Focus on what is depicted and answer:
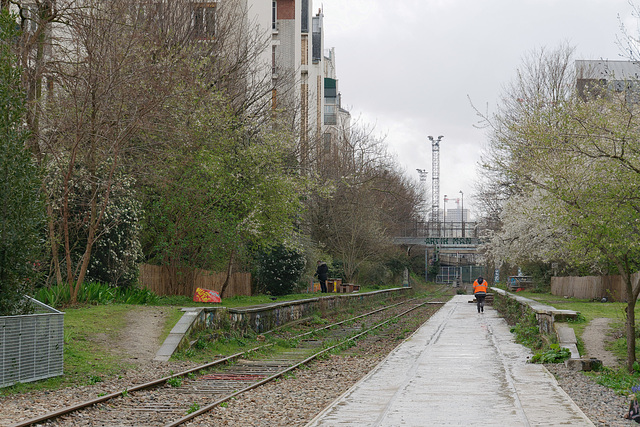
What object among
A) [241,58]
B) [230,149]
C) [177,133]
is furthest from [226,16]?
[177,133]

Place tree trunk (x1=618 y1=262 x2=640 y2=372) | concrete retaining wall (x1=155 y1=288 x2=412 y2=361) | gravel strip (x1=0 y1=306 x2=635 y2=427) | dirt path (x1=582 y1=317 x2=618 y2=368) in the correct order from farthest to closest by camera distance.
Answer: dirt path (x1=582 y1=317 x2=618 y2=368), concrete retaining wall (x1=155 y1=288 x2=412 y2=361), tree trunk (x1=618 y1=262 x2=640 y2=372), gravel strip (x1=0 y1=306 x2=635 y2=427)

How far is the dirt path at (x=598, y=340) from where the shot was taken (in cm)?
1658

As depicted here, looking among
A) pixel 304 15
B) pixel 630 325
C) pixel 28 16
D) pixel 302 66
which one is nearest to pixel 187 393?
pixel 630 325

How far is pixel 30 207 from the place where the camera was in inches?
529

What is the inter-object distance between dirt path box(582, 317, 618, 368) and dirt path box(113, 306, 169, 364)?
383 inches

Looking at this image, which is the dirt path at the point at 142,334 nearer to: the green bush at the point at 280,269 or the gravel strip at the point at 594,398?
the gravel strip at the point at 594,398

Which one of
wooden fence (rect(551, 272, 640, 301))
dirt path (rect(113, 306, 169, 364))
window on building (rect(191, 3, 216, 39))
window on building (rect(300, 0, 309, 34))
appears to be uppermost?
window on building (rect(300, 0, 309, 34))

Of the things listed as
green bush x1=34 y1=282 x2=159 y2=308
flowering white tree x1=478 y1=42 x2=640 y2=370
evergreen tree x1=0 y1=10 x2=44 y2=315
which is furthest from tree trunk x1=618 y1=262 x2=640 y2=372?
green bush x1=34 y1=282 x2=159 y2=308

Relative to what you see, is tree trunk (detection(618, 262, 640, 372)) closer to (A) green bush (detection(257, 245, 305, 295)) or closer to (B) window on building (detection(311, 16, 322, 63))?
(A) green bush (detection(257, 245, 305, 295))

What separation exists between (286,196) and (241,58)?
9.94m

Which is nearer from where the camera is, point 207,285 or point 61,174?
point 61,174

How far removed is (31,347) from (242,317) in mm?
9429

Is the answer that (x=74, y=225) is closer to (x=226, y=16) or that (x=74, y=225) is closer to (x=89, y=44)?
(x=89, y=44)

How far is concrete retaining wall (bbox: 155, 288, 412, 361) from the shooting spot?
53.8ft
